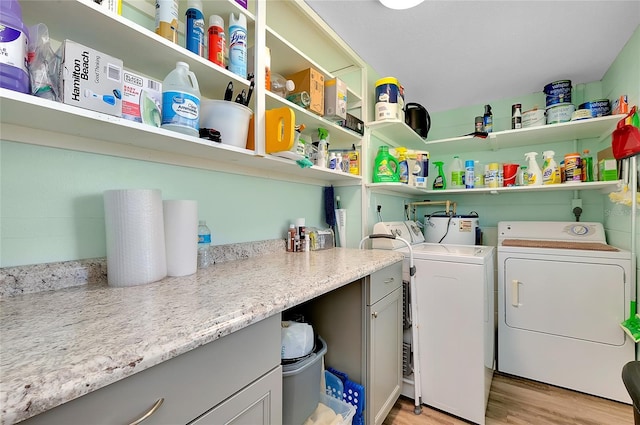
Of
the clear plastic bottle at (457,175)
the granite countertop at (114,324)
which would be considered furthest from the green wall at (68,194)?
the clear plastic bottle at (457,175)

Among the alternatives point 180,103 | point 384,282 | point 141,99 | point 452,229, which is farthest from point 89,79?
point 452,229

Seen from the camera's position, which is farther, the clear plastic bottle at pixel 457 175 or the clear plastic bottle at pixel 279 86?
the clear plastic bottle at pixel 457 175

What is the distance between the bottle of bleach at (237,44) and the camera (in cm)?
113

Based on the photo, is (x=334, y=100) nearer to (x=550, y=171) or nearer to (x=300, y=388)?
(x=300, y=388)

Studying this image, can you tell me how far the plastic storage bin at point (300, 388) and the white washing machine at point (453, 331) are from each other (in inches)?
36.2

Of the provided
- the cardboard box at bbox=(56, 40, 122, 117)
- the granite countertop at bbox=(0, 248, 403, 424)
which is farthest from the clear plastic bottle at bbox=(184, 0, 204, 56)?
the granite countertop at bbox=(0, 248, 403, 424)

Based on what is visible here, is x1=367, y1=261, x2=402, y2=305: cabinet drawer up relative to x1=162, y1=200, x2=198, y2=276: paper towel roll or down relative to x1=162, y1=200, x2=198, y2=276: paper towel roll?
down

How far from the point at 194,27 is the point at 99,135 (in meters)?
0.53

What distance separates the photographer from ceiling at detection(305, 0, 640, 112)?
5.04ft

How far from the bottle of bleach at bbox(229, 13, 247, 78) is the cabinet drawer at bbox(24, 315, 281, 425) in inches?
40.1

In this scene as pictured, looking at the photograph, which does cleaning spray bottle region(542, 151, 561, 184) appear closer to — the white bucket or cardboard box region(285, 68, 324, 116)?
cardboard box region(285, 68, 324, 116)

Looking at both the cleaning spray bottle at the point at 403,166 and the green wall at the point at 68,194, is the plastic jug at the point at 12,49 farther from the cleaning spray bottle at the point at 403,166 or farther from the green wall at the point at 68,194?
the cleaning spray bottle at the point at 403,166

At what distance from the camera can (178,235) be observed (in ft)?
3.35

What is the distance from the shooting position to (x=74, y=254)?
0.91 meters
